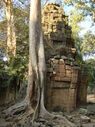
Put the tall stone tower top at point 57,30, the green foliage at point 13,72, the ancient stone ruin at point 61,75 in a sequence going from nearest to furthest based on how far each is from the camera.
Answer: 1. the ancient stone ruin at point 61,75
2. the tall stone tower top at point 57,30
3. the green foliage at point 13,72

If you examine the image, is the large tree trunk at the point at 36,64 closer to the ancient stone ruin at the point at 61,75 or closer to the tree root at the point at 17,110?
the tree root at the point at 17,110

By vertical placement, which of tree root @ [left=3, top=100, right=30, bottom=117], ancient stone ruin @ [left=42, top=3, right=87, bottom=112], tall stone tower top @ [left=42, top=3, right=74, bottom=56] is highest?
tall stone tower top @ [left=42, top=3, right=74, bottom=56]

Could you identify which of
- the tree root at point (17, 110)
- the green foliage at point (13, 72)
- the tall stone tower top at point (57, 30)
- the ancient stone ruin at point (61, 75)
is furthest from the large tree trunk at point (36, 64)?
the green foliage at point (13, 72)

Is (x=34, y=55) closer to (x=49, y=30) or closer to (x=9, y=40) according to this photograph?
(x=49, y=30)

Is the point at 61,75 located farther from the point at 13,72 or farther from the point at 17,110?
the point at 13,72

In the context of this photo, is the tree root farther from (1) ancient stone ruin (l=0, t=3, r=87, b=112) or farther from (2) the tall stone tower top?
(2) the tall stone tower top

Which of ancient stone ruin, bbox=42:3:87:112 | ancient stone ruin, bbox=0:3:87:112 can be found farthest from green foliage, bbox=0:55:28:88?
ancient stone ruin, bbox=42:3:87:112

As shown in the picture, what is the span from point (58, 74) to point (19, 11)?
712 centimetres

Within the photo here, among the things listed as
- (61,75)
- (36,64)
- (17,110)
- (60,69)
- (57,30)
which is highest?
(57,30)

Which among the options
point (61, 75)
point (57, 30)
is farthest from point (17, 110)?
point (57, 30)

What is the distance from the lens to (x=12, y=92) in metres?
10.1

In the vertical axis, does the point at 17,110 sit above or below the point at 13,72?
below

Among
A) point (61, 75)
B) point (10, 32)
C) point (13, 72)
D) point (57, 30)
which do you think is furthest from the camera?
point (10, 32)

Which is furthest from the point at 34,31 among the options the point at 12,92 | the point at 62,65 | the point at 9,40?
the point at 9,40
